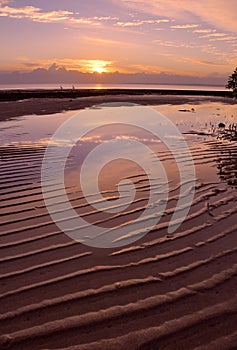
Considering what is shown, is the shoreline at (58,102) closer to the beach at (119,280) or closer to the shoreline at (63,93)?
the shoreline at (63,93)

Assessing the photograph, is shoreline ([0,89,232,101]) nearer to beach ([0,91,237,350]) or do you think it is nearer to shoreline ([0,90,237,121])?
shoreline ([0,90,237,121])

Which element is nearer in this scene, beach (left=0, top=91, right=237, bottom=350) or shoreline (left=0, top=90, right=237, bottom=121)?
beach (left=0, top=91, right=237, bottom=350)

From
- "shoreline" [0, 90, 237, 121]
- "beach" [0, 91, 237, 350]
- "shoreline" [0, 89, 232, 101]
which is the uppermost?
"shoreline" [0, 89, 232, 101]

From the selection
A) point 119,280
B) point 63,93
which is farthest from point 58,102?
point 119,280

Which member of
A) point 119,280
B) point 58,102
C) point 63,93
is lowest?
point 119,280

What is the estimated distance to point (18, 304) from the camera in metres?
3.77

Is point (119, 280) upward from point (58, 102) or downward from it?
downward

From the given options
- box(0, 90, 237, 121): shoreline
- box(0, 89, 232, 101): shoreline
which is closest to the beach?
box(0, 90, 237, 121): shoreline

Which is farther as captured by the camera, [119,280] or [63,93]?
[63,93]

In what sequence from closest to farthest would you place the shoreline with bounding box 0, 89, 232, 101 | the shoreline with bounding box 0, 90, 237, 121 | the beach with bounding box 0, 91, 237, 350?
1. the beach with bounding box 0, 91, 237, 350
2. the shoreline with bounding box 0, 90, 237, 121
3. the shoreline with bounding box 0, 89, 232, 101

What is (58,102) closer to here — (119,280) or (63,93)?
(63,93)

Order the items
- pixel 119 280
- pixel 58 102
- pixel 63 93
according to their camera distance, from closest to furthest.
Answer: pixel 119 280, pixel 58 102, pixel 63 93

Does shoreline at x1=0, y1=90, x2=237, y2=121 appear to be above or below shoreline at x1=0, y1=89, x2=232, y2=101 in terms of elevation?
below

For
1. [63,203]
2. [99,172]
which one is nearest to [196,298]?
[63,203]
